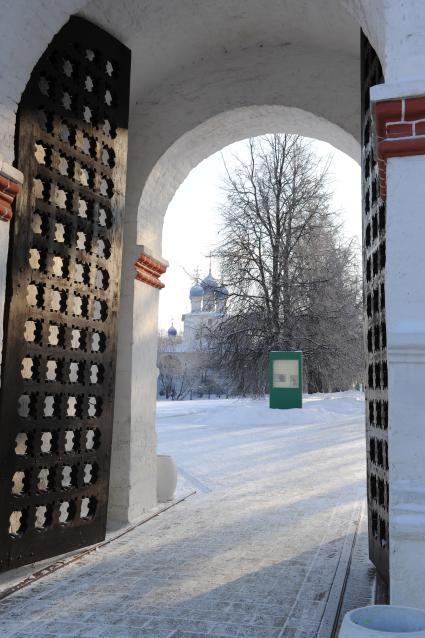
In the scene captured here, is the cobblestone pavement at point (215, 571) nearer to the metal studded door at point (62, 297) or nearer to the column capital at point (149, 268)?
the metal studded door at point (62, 297)

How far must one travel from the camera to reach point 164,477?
6.61 meters

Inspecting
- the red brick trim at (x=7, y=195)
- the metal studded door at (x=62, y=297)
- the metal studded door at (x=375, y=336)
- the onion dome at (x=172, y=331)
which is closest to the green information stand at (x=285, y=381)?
the metal studded door at (x=62, y=297)

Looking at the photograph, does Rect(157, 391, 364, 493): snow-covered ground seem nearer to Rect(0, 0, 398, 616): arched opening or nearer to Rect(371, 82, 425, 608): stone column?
Rect(0, 0, 398, 616): arched opening

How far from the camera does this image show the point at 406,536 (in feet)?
8.36

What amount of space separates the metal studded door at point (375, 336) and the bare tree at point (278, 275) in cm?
1870

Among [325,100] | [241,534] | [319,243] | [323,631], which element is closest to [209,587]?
[323,631]

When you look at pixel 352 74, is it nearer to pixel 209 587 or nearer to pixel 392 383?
pixel 392 383

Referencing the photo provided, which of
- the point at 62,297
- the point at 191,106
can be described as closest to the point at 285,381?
the point at 191,106

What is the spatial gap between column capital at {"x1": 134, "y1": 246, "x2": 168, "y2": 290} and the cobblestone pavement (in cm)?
220

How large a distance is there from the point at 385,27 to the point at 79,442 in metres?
3.39

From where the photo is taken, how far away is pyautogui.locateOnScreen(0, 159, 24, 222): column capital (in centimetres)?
388

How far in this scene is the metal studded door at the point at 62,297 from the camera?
4160mm

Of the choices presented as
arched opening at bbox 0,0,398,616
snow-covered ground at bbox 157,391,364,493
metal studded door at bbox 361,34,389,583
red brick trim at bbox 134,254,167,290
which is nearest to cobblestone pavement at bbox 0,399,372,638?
metal studded door at bbox 361,34,389,583

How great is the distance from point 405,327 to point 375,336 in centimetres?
164
